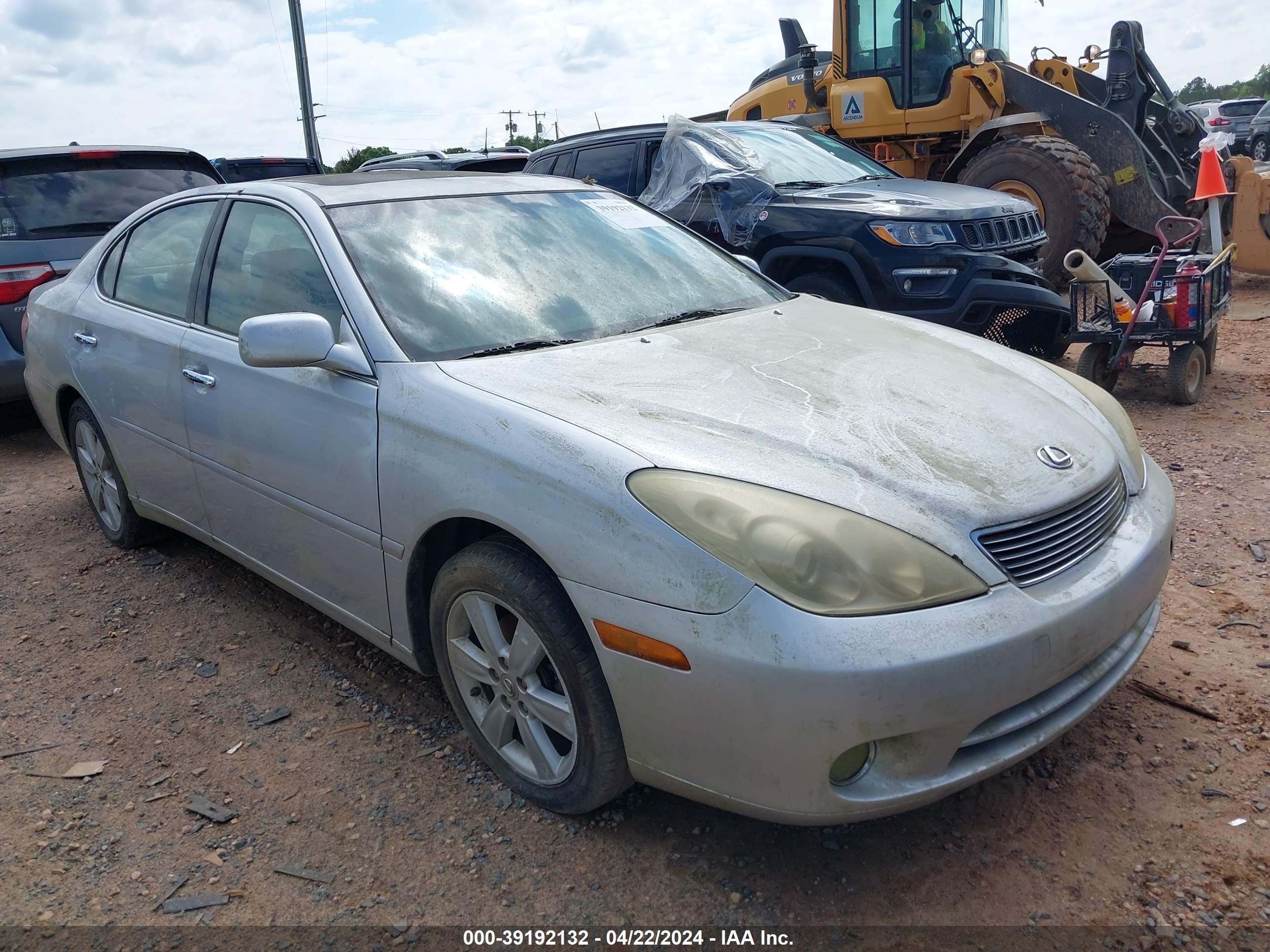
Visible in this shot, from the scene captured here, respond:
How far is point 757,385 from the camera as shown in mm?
2617

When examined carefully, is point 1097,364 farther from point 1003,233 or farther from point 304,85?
point 304,85

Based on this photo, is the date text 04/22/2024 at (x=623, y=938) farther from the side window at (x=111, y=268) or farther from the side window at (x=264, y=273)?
the side window at (x=111, y=268)

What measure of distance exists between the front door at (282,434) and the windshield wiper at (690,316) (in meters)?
0.87

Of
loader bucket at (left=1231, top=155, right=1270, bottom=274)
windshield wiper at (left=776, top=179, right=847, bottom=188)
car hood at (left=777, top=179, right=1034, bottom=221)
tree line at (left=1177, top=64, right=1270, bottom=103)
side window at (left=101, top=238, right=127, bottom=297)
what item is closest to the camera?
side window at (left=101, top=238, right=127, bottom=297)

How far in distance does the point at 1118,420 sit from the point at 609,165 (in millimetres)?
5350

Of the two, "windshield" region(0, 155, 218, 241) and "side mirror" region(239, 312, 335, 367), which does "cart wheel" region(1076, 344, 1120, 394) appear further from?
"windshield" region(0, 155, 218, 241)

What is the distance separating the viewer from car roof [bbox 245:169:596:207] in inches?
129

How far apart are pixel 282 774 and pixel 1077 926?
202 cm

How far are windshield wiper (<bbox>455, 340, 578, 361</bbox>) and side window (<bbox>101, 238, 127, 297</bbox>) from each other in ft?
7.28

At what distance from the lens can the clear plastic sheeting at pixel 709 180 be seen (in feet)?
21.4

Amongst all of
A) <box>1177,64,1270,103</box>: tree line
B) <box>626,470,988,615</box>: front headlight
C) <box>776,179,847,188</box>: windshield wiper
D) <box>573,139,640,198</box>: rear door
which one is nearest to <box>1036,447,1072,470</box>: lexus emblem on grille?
<box>626,470,988,615</box>: front headlight

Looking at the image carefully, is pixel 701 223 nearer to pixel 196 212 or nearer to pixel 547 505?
pixel 196 212

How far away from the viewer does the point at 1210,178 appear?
6730 millimetres

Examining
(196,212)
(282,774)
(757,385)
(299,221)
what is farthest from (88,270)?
(757,385)
